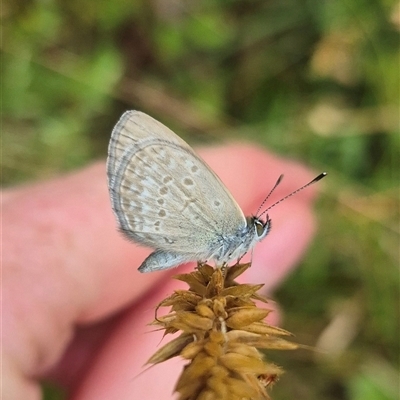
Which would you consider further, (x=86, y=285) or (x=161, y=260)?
(x=86, y=285)

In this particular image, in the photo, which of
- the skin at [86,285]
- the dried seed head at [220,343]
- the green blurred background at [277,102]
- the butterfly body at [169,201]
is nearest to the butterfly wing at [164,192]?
the butterfly body at [169,201]

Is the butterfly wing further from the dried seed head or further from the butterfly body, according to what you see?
the dried seed head

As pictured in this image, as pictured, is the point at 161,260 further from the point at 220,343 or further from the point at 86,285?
the point at 220,343

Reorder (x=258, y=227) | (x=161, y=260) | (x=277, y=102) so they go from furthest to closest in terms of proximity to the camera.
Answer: (x=277, y=102) < (x=258, y=227) < (x=161, y=260)

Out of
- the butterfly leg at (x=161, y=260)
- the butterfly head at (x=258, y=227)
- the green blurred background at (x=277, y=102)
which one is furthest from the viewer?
the green blurred background at (x=277, y=102)

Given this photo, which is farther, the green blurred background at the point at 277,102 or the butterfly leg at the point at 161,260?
the green blurred background at the point at 277,102

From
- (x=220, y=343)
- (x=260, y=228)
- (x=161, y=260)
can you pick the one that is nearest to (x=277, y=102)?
(x=260, y=228)

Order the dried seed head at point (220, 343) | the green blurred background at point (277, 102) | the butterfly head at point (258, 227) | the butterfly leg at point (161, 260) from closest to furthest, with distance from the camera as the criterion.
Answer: the dried seed head at point (220, 343), the butterfly leg at point (161, 260), the butterfly head at point (258, 227), the green blurred background at point (277, 102)

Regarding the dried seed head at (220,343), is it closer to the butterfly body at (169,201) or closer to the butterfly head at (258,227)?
the butterfly body at (169,201)
